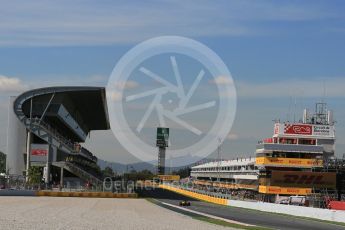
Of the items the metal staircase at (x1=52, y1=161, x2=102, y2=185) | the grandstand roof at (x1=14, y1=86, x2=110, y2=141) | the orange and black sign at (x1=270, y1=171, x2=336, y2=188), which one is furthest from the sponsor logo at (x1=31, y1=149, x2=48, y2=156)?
the orange and black sign at (x1=270, y1=171, x2=336, y2=188)

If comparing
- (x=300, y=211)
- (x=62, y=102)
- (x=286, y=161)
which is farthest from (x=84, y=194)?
(x=286, y=161)

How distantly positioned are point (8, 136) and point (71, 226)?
67.3m

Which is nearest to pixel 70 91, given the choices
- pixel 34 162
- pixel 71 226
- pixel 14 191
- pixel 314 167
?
pixel 34 162

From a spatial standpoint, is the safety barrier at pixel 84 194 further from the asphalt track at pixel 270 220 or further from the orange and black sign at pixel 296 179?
the orange and black sign at pixel 296 179

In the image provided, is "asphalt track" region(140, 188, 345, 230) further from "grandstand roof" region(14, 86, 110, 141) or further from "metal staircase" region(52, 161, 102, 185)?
"grandstand roof" region(14, 86, 110, 141)

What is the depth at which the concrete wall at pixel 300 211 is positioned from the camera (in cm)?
4594

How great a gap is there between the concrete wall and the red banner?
53.3 m

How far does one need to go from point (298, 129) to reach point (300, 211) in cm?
7224

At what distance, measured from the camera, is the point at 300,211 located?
54.1 metres

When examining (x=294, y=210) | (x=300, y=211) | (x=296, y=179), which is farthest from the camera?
(x=296, y=179)

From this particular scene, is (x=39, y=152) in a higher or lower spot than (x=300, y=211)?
higher

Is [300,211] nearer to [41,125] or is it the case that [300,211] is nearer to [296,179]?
[41,125]

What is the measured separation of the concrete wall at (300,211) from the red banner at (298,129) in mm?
53252

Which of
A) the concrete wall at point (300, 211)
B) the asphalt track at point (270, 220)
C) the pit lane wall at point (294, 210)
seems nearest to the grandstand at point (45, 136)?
the pit lane wall at point (294, 210)
